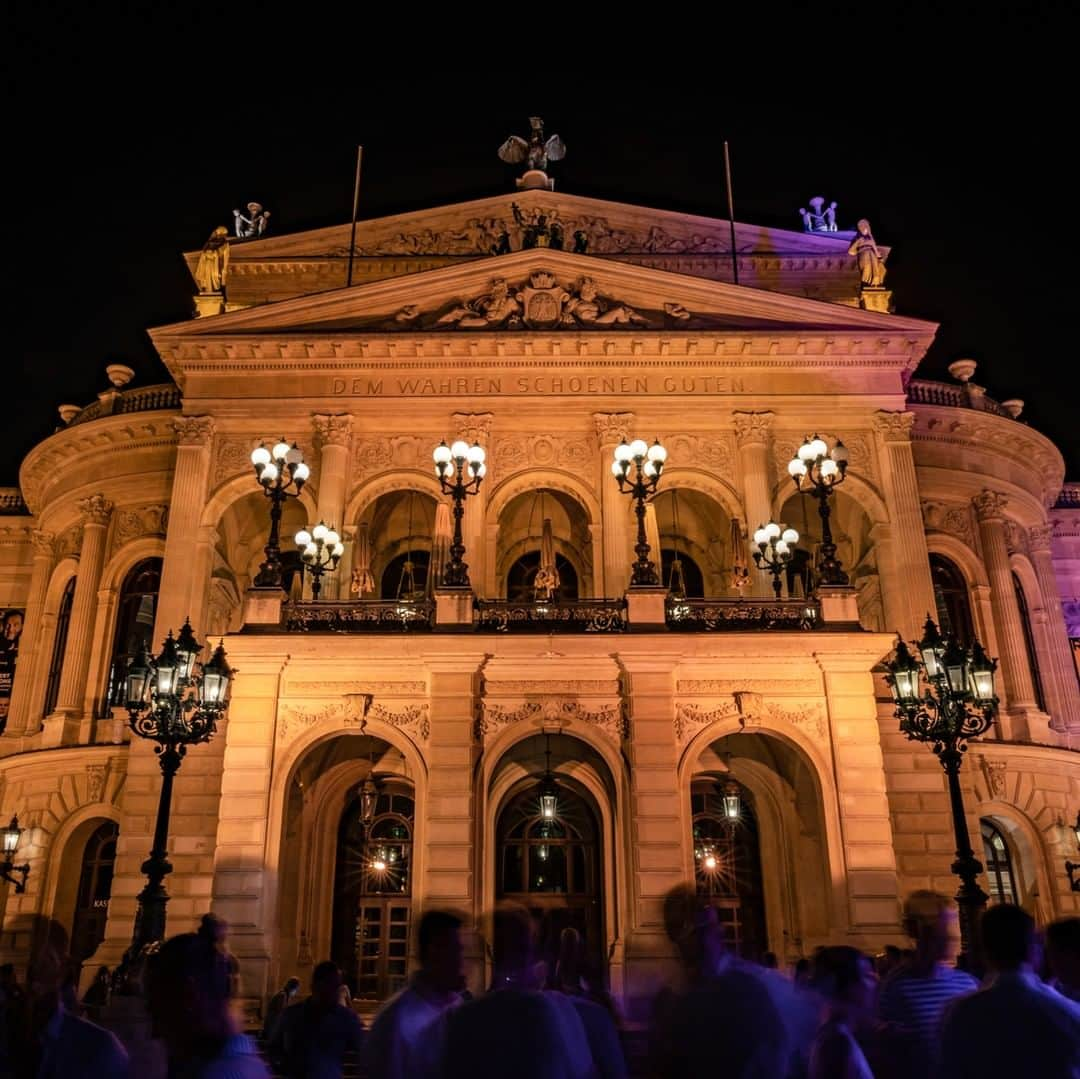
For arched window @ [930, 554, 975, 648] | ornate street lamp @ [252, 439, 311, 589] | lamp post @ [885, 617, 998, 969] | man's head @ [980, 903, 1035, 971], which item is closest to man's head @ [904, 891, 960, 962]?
man's head @ [980, 903, 1035, 971]

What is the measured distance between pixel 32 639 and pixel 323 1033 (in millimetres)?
26631

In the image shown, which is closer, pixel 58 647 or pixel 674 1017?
pixel 674 1017

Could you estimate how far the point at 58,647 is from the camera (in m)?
31.4

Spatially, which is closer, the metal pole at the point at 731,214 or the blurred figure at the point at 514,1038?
the blurred figure at the point at 514,1038

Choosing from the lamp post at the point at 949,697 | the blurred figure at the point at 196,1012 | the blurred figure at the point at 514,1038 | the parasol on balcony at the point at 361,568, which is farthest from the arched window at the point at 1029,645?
the blurred figure at the point at 196,1012

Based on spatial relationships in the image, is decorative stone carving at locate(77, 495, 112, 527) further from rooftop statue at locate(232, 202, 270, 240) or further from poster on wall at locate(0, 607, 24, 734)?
rooftop statue at locate(232, 202, 270, 240)

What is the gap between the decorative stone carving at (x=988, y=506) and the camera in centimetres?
3031

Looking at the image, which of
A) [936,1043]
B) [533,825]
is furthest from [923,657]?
[936,1043]

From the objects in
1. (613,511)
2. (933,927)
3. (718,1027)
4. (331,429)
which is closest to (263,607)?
(331,429)

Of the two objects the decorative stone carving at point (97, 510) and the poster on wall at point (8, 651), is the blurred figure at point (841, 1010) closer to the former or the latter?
the decorative stone carving at point (97, 510)

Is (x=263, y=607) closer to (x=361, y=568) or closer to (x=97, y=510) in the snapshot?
(x=361, y=568)

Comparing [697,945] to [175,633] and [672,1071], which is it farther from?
[175,633]

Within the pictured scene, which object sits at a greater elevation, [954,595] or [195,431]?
[195,431]

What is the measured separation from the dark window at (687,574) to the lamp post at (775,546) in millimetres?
6384
